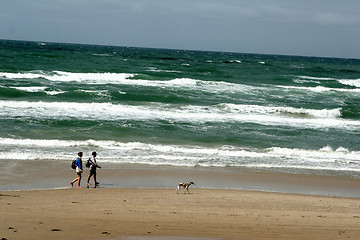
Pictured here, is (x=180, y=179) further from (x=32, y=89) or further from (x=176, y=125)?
(x=32, y=89)

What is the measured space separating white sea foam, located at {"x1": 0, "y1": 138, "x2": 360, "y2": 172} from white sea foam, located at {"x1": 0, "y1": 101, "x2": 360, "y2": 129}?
583cm

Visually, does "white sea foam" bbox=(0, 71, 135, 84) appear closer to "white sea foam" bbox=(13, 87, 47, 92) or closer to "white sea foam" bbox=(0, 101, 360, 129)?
"white sea foam" bbox=(13, 87, 47, 92)

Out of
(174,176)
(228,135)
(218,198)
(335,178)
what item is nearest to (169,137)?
(228,135)

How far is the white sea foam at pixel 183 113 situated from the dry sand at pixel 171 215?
42.7ft

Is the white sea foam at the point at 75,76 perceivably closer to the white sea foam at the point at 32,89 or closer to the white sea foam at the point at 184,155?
the white sea foam at the point at 32,89

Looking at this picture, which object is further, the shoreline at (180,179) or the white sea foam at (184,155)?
the white sea foam at (184,155)

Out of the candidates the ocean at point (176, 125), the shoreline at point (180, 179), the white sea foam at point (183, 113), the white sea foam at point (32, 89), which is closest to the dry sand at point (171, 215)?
the shoreline at point (180, 179)

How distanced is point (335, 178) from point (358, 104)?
78.2 feet

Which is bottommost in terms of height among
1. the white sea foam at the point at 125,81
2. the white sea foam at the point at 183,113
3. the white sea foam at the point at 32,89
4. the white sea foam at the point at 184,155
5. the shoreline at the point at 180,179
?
the shoreline at the point at 180,179

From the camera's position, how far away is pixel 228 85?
43.7 meters

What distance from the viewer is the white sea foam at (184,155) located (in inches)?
636

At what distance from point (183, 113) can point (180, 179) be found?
13422mm

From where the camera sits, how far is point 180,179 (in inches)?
554

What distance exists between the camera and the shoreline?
13.1 meters
